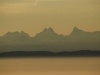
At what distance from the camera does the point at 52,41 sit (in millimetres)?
891

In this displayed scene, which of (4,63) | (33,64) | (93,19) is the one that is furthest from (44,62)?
(93,19)

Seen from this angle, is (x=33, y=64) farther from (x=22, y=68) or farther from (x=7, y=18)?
(x=7, y=18)

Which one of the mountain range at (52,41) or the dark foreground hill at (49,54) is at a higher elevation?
the mountain range at (52,41)

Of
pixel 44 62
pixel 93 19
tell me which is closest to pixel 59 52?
pixel 44 62

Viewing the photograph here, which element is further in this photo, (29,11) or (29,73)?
(29,11)

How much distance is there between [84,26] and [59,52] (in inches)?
6.6

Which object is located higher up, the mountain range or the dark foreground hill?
the mountain range

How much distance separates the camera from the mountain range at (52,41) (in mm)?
887

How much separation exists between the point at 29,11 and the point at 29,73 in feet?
0.96

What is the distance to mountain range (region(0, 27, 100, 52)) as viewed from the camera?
0.89 meters

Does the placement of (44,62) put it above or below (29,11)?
below

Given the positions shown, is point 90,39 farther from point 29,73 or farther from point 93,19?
point 29,73

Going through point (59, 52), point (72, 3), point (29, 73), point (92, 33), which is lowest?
point (29, 73)

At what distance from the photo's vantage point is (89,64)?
0.84 meters
